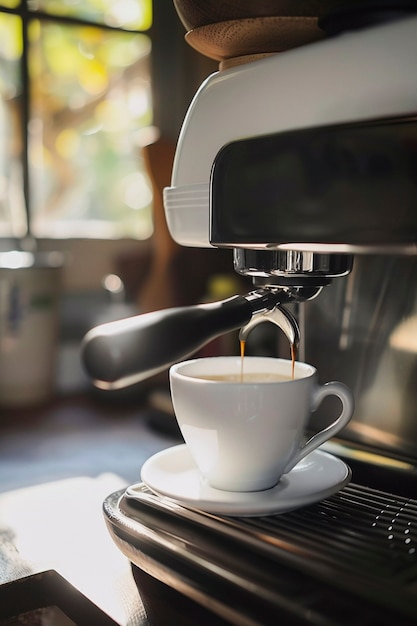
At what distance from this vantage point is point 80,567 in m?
0.44

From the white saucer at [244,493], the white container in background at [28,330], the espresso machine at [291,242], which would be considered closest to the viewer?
the espresso machine at [291,242]

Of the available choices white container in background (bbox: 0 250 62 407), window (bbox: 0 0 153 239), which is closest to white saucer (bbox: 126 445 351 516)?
white container in background (bbox: 0 250 62 407)

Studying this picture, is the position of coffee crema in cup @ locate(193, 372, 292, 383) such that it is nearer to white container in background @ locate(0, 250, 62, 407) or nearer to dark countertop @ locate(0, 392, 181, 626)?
dark countertop @ locate(0, 392, 181, 626)

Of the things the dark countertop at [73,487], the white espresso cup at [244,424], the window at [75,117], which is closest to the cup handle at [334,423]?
the white espresso cup at [244,424]

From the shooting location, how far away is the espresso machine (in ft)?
0.98

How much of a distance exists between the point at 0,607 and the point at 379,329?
0.34 meters

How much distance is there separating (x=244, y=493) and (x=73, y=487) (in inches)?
8.4

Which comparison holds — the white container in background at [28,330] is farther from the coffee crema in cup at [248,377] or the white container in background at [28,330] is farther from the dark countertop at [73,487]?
the coffee crema in cup at [248,377]

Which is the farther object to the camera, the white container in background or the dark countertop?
the white container in background

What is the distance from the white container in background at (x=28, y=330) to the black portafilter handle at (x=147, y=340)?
0.59 metres

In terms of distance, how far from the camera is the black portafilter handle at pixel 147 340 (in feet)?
1.13

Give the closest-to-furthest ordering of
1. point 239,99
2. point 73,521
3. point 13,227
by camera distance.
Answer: point 239,99 < point 73,521 < point 13,227

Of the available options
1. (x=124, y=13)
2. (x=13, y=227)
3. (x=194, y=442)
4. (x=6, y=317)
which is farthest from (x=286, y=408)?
(x=124, y=13)

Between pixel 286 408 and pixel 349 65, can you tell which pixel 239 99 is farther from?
pixel 286 408
